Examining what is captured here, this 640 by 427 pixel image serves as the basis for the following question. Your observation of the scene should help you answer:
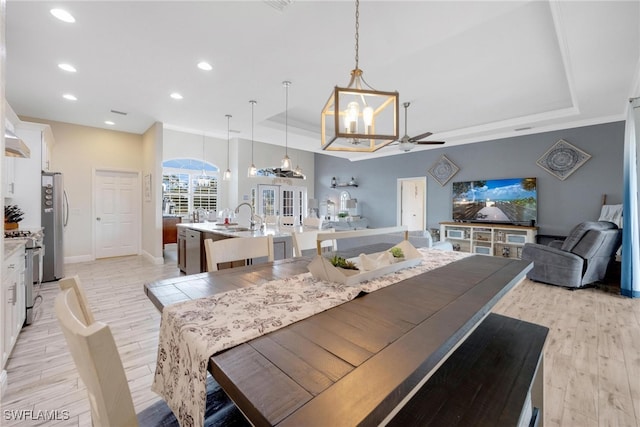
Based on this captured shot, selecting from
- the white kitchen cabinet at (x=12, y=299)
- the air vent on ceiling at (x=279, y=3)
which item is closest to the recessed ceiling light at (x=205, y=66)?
the air vent on ceiling at (x=279, y=3)

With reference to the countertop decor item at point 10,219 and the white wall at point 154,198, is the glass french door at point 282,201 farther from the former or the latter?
the countertop decor item at point 10,219

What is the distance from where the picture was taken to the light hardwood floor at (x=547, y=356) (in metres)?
1.66

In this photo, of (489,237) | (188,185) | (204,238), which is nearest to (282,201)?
(188,185)

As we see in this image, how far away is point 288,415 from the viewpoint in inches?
20.0

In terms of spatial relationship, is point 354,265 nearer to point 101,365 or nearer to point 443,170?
point 101,365

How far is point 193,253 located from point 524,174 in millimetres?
6527

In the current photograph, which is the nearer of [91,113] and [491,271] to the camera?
[491,271]

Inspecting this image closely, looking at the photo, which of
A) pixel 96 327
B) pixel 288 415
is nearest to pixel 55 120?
pixel 96 327

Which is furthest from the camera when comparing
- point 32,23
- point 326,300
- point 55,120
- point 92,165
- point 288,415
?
point 92,165

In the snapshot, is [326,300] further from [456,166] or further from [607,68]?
[456,166]

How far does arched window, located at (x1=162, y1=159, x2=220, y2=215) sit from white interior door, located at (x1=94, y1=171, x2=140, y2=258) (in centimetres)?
129

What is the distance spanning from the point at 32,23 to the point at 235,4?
1884 mm

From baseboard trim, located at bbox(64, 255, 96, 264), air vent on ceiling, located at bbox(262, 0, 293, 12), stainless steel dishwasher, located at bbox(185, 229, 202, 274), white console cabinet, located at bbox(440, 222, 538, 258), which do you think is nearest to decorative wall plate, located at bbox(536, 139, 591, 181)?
white console cabinet, located at bbox(440, 222, 538, 258)

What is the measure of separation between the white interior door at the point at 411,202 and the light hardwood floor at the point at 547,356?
13.0 feet
